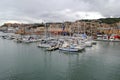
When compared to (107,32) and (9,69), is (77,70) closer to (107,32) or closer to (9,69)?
(9,69)

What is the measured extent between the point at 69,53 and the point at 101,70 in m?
12.1

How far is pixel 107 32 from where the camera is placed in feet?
257

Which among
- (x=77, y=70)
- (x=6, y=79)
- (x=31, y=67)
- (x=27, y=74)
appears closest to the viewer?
(x=6, y=79)

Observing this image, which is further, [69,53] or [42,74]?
[69,53]

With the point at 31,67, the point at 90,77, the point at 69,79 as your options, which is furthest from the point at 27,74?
the point at 90,77

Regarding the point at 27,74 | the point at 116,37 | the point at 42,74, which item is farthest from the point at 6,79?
the point at 116,37

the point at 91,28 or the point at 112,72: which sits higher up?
the point at 91,28

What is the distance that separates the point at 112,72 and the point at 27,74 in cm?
939

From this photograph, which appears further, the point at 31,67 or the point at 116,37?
the point at 116,37

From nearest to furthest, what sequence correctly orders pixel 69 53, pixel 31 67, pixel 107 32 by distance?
pixel 31 67, pixel 69 53, pixel 107 32

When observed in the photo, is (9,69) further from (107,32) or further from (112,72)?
(107,32)

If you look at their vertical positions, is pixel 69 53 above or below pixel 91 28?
below

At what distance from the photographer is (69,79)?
17.3m

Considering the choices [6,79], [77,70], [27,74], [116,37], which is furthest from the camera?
[116,37]
